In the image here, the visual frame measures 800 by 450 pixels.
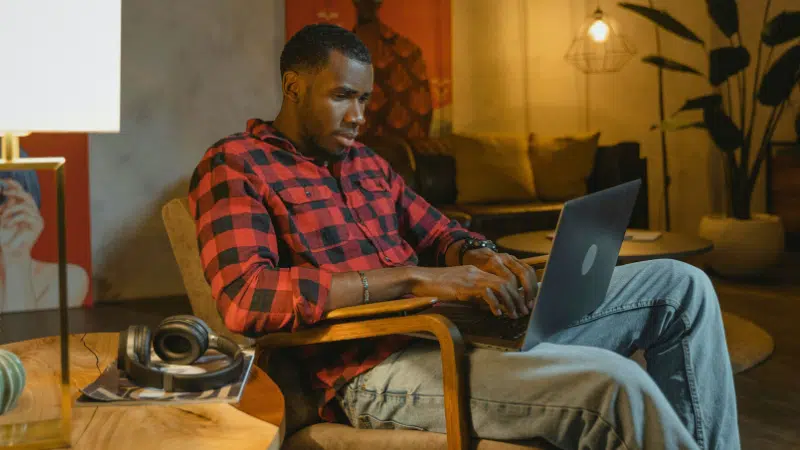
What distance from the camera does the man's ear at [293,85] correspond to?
1812 millimetres

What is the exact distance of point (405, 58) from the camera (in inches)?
214

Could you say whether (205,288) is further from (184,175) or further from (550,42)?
(550,42)

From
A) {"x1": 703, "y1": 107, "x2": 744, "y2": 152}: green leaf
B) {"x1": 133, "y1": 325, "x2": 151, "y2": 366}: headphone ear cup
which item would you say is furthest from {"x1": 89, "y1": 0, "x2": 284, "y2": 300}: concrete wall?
{"x1": 133, "y1": 325, "x2": 151, "y2": 366}: headphone ear cup

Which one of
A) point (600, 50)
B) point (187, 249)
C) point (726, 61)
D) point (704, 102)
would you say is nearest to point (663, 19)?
point (726, 61)

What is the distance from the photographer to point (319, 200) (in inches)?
69.6

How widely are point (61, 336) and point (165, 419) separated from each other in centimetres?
18

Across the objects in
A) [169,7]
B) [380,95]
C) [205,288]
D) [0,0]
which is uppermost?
[169,7]

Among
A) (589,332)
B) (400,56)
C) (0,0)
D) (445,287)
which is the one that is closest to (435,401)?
(445,287)

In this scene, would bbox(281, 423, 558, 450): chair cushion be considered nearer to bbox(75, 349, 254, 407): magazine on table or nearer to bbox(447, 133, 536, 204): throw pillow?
bbox(75, 349, 254, 407): magazine on table

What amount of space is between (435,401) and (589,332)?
0.44 m

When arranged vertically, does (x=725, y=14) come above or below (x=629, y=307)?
above

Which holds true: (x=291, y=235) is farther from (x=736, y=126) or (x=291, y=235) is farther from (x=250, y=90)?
(x=736, y=126)

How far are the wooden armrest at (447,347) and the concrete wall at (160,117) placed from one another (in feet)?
10.8

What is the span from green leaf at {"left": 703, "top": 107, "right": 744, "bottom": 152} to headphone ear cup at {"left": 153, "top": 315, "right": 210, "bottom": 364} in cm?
413
